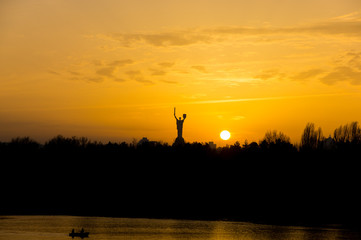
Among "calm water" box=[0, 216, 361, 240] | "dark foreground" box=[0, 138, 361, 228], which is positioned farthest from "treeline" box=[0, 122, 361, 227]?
"calm water" box=[0, 216, 361, 240]

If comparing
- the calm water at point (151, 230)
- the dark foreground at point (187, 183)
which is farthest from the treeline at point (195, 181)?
the calm water at point (151, 230)

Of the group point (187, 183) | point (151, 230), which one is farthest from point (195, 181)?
point (151, 230)

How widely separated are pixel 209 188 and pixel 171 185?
6.90 m

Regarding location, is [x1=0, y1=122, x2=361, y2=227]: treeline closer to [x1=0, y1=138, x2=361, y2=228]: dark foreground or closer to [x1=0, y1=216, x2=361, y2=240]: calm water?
[x1=0, y1=138, x2=361, y2=228]: dark foreground

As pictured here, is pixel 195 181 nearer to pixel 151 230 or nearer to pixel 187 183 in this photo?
pixel 187 183

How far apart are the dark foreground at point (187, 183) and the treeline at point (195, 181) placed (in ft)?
0.52

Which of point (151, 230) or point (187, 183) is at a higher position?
point (187, 183)

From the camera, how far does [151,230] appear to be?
263 ft

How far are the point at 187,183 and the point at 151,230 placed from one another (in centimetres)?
3980

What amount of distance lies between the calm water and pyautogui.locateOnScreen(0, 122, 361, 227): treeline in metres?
8.91

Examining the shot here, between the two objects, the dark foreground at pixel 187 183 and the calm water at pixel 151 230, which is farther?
the dark foreground at pixel 187 183

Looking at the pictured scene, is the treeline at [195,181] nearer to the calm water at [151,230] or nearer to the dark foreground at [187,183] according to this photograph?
the dark foreground at [187,183]

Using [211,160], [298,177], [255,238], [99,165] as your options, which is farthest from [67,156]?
[255,238]

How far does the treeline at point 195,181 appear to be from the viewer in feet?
341
